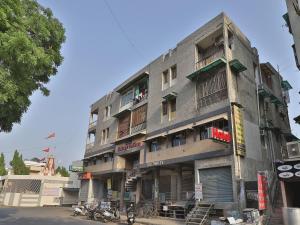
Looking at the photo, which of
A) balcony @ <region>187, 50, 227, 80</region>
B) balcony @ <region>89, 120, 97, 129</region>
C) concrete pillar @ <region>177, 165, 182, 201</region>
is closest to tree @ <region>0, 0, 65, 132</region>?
balcony @ <region>187, 50, 227, 80</region>

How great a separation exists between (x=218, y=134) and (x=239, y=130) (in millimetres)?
1878

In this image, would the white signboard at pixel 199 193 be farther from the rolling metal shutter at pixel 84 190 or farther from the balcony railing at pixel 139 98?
the rolling metal shutter at pixel 84 190

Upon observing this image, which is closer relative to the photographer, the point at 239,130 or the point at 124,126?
the point at 239,130

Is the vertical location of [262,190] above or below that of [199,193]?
above

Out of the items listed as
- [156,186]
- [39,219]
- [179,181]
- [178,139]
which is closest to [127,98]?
[178,139]

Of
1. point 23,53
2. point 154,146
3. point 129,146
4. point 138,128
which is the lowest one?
point 23,53

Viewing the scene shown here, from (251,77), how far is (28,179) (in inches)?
1431

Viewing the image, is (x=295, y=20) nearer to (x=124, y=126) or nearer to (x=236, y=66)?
(x=236, y=66)

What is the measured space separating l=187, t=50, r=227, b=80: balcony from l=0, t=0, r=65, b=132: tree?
1165 centimetres

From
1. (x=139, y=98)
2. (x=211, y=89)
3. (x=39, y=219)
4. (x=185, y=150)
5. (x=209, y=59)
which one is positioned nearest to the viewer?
(x=39, y=219)

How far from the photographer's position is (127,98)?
29.4m

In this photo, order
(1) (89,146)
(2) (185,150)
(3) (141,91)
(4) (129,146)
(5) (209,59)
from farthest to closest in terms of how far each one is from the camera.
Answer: (1) (89,146), (3) (141,91), (4) (129,146), (5) (209,59), (2) (185,150)

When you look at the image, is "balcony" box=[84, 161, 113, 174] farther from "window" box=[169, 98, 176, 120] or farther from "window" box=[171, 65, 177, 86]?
"window" box=[171, 65, 177, 86]

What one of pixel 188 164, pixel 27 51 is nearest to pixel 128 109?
pixel 188 164
